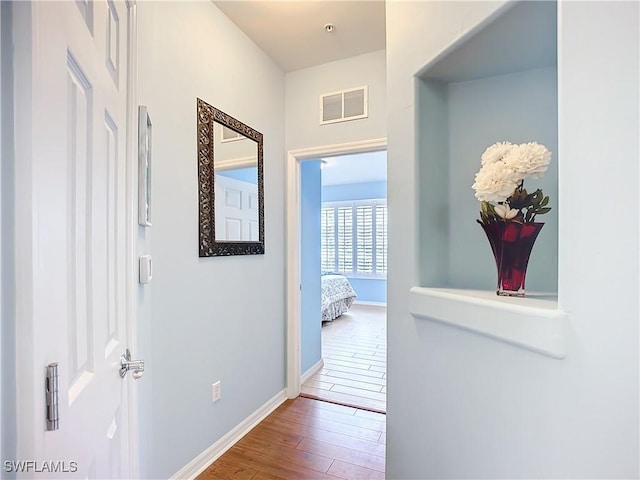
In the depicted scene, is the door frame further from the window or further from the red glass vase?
the window

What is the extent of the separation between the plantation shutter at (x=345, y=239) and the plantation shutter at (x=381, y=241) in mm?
570

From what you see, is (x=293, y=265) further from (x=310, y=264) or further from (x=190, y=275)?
(x=190, y=275)

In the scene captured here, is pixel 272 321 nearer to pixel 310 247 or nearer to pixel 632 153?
pixel 310 247

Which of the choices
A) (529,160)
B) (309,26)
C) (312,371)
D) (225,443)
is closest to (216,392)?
(225,443)

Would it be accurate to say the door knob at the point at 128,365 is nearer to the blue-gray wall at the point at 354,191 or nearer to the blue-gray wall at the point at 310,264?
the blue-gray wall at the point at 310,264

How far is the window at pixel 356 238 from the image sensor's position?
261 inches

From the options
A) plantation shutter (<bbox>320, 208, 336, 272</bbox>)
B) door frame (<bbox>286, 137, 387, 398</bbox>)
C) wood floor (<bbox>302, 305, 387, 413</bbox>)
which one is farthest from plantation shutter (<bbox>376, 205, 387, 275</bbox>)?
door frame (<bbox>286, 137, 387, 398</bbox>)

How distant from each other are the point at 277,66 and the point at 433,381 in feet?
8.18

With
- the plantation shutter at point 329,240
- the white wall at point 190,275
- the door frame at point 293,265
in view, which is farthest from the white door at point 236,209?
the plantation shutter at point 329,240

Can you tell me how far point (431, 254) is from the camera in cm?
133

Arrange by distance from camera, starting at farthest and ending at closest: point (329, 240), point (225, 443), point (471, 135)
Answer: point (329, 240), point (225, 443), point (471, 135)

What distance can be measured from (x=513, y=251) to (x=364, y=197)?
5.89 metres

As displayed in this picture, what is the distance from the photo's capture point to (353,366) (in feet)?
11.5

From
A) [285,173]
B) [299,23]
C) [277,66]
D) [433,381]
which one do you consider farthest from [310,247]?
[433,381]
